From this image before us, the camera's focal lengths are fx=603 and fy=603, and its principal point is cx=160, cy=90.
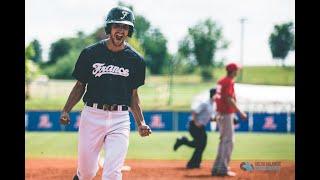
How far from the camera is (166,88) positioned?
331 inches

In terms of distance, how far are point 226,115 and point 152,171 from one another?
99 centimetres

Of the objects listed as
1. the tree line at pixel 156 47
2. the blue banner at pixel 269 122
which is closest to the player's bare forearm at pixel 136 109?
the tree line at pixel 156 47

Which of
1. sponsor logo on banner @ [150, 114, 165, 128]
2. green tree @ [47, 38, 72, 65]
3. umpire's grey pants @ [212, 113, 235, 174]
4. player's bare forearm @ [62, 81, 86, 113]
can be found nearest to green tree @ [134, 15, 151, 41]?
green tree @ [47, 38, 72, 65]

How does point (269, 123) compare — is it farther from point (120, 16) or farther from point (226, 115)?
point (120, 16)

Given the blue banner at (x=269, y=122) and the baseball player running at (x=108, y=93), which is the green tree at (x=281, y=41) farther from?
the baseball player running at (x=108, y=93)

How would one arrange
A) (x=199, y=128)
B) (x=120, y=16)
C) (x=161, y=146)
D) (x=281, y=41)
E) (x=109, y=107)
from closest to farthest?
(x=109, y=107), (x=120, y=16), (x=281, y=41), (x=199, y=128), (x=161, y=146)

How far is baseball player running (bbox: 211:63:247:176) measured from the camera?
20.8 feet

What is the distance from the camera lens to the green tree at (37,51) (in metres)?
6.13

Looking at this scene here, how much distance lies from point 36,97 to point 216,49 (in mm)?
2617

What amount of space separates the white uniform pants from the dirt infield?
85 cm

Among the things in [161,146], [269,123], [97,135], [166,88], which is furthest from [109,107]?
[269,123]

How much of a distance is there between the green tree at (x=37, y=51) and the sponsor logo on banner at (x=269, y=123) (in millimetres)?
3886

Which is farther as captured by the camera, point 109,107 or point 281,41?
point 281,41
